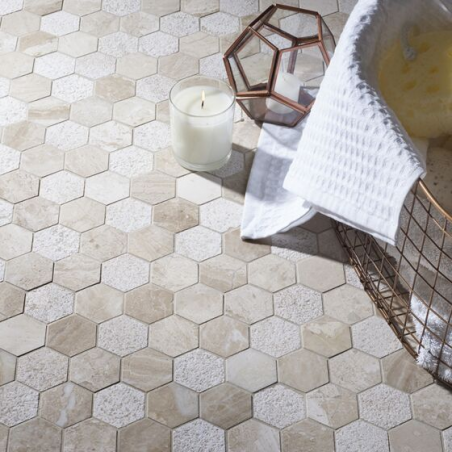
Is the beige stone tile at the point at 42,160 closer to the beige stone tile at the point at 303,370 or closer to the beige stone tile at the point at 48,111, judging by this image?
the beige stone tile at the point at 48,111

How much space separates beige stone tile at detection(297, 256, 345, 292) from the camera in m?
1.40

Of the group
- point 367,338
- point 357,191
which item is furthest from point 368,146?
point 367,338

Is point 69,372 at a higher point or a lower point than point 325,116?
lower

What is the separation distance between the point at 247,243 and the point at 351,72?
0.39 m

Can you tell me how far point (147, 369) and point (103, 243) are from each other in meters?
0.26

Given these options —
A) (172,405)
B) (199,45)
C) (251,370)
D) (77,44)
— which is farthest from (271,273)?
(77,44)

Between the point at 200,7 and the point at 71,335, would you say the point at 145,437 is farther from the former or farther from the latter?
the point at 200,7

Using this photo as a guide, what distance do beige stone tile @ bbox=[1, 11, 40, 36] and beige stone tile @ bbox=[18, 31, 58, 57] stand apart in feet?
0.06

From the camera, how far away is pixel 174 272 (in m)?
1.41

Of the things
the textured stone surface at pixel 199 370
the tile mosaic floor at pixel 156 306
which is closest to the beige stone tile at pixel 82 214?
the tile mosaic floor at pixel 156 306

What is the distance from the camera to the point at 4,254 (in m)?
1.42

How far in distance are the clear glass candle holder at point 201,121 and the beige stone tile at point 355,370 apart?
17.7 inches

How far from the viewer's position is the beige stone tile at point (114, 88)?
5.46ft

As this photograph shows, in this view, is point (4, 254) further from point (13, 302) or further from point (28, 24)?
point (28, 24)
